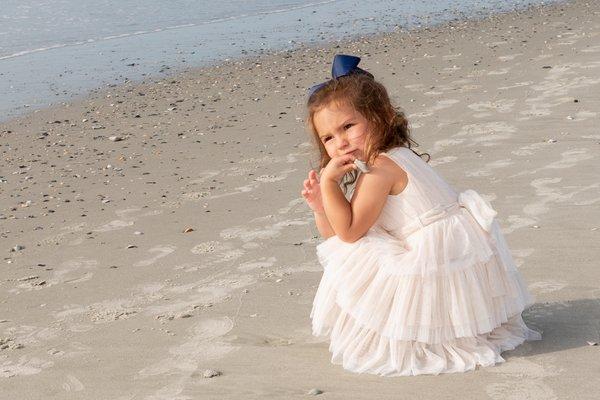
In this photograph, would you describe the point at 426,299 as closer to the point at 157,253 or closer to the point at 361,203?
the point at 361,203

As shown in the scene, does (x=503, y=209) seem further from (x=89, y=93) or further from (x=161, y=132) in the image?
(x=89, y=93)

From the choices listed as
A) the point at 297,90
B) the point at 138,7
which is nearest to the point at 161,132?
the point at 297,90

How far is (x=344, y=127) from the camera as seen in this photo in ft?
13.0

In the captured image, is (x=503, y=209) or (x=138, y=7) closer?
(x=503, y=209)

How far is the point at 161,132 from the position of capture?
29.5ft

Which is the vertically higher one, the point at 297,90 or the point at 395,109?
the point at 395,109

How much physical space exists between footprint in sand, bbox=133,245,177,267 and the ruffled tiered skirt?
6.16ft

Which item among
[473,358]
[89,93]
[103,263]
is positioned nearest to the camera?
[473,358]

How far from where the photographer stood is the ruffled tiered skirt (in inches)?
147

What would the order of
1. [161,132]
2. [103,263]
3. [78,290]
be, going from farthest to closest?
[161,132] < [103,263] < [78,290]

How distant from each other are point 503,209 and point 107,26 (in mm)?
11565

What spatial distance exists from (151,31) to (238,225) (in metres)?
10.2

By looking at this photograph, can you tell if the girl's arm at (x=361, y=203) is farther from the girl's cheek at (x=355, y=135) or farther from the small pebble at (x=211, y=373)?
the small pebble at (x=211, y=373)

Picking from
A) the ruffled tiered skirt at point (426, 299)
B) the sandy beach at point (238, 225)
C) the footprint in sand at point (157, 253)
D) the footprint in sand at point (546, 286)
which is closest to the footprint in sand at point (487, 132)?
the sandy beach at point (238, 225)
